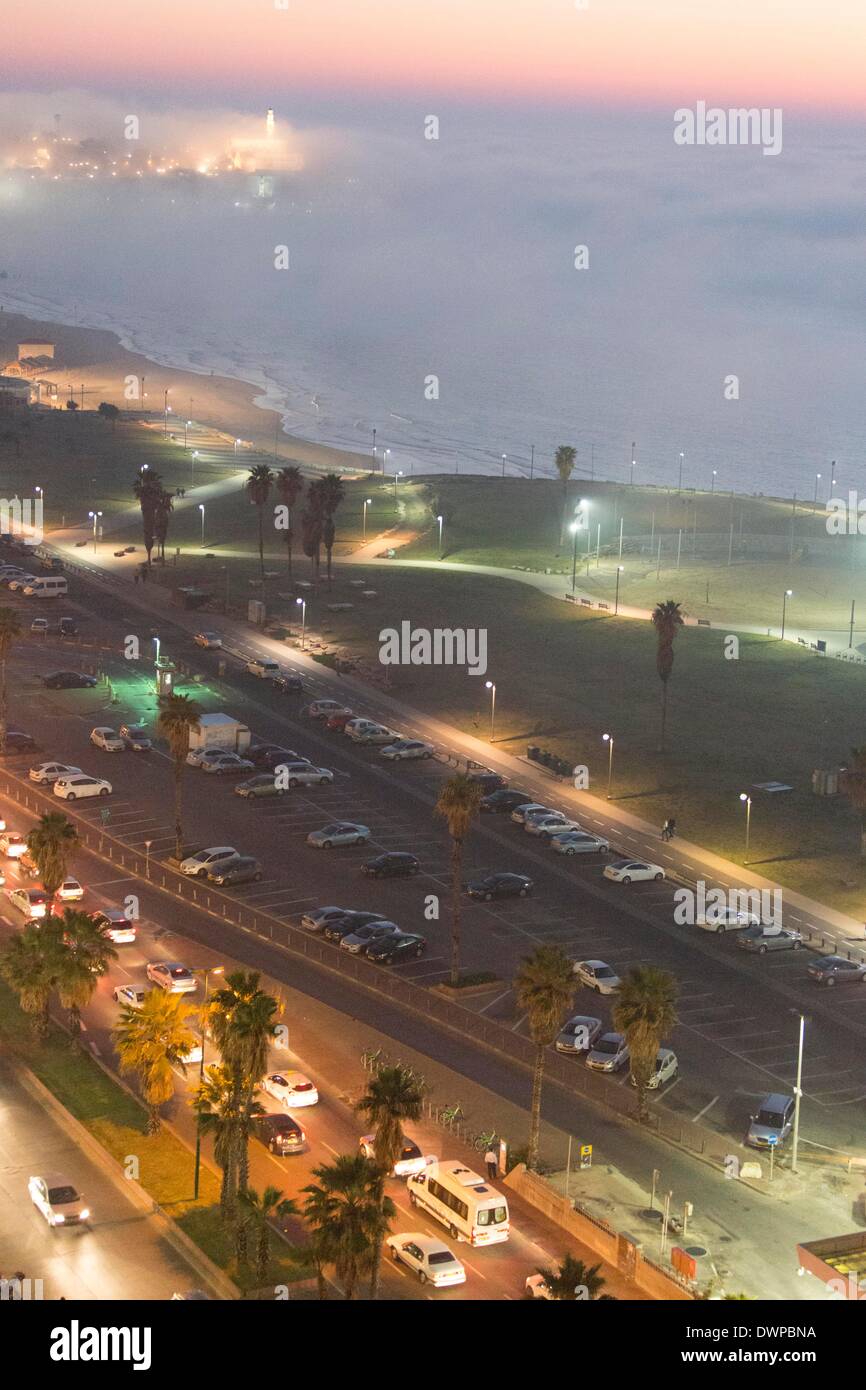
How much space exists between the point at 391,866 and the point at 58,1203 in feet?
101

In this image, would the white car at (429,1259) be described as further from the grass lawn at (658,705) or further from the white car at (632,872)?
the grass lawn at (658,705)

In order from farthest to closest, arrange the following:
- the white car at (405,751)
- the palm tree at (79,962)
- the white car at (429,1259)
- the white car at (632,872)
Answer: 1. the white car at (405,751)
2. the white car at (632,872)
3. the palm tree at (79,962)
4. the white car at (429,1259)

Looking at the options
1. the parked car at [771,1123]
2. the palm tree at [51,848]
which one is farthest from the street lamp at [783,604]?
the parked car at [771,1123]

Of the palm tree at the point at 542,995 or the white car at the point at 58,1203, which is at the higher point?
the palm tree at the point at 542,995

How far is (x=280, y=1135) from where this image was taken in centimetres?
5088

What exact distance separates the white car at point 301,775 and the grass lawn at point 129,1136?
26.7 m

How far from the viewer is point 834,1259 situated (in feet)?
149

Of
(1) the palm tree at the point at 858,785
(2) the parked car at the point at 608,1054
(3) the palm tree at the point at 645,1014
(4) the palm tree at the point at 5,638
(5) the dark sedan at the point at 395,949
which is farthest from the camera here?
(4) the palm tree at the point at 5,638

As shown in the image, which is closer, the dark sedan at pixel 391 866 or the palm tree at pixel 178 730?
the dark sedan at pixel 391 866

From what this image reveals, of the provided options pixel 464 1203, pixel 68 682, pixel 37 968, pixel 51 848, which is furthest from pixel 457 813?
pixel 68 682

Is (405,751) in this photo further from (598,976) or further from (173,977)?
(173,977)

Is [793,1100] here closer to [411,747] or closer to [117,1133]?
[117,1133]

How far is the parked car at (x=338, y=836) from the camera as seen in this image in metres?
79.0
